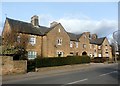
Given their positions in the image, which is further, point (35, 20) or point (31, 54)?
point (35, 20)

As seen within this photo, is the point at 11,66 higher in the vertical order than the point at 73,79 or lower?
higher

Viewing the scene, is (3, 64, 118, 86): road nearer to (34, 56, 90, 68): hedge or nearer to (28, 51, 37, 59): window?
(34, 56, 90, 68): hedge

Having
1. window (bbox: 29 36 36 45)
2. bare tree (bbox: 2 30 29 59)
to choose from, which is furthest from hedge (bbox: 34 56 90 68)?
window (bbox: 29 36 36 45)

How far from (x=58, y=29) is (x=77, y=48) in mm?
12109

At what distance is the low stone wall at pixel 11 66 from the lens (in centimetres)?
2131

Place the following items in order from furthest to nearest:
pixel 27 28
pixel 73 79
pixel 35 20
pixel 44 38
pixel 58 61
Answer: pixel 35 20
pixel 44 38
pixel 27 28
pixel 58 61
pixel 73 79

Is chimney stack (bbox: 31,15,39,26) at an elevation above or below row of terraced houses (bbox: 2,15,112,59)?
above

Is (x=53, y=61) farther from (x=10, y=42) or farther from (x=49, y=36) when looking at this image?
(x=49, y=36)

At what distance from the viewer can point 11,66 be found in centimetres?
2202

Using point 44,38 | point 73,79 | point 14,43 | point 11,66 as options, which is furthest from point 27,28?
point 73,79

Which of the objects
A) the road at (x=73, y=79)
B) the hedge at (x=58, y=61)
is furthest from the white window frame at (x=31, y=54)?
the road at (x=73, y=79)

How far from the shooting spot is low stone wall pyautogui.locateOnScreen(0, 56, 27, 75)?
21311mm

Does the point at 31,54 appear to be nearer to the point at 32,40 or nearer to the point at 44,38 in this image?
the point at 32,40

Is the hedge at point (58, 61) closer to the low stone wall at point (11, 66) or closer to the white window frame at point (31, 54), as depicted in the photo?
the low stone wall at point (11, 66)
